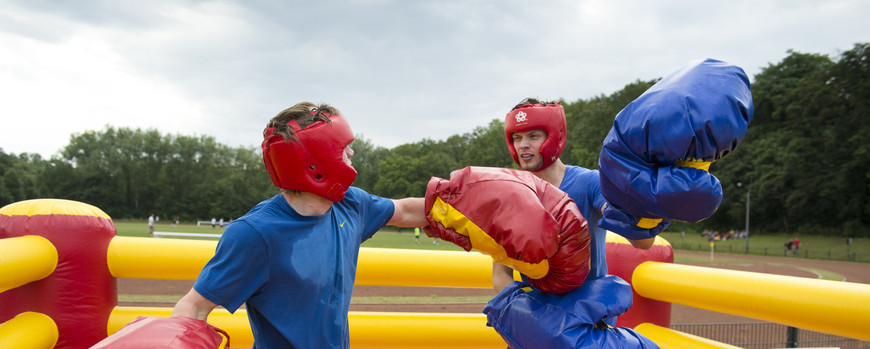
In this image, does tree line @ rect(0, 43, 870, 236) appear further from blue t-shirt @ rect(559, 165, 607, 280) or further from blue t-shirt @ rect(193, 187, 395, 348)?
blue t-shirt @ rect(193, 187, 395, 348)

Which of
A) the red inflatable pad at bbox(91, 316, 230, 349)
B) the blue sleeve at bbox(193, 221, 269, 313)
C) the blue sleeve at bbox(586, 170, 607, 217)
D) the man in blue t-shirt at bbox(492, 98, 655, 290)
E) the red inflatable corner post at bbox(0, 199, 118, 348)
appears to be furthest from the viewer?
the red inflatable corner post at bbox(0, 199, 118, 348)

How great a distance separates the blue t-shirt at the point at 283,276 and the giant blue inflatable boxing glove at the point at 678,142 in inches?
41.3

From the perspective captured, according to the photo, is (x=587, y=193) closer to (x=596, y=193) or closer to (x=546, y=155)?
(x=596, y=193)

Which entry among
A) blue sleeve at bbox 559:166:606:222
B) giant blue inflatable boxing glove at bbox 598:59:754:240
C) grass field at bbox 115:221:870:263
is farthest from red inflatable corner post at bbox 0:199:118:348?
grass field at bbox 115:221:870:263

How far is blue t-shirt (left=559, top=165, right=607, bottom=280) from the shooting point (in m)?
2.37

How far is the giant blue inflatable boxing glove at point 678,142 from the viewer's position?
1466mm

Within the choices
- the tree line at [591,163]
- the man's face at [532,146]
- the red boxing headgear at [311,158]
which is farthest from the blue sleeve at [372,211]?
the tree line at [591,163]

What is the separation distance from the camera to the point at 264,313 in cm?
182


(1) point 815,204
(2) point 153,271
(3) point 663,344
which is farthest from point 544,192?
(1) point 815,204

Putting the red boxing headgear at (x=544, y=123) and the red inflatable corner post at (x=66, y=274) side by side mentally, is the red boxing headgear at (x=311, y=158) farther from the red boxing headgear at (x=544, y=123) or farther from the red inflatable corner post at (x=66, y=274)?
the red inflatable corner post at (x=66, y=274)

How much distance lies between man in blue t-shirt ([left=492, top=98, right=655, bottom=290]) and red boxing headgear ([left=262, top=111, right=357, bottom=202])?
1.12 m

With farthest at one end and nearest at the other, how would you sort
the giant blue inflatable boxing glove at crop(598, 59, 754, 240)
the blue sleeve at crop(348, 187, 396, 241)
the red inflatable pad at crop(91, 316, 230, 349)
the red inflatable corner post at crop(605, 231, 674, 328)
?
the red inflatable corner post at crop(605, 231, 674, 328)
the blue sleeve at crop(348, 187, 396, 241)
the giant blue inflatable boxing glove at crop(598, 59, 754, 240)
the red inflatable pad at crop(91, 316, 230, 349)

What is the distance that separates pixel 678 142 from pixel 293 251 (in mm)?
1311

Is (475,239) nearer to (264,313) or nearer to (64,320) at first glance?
(264,313)
